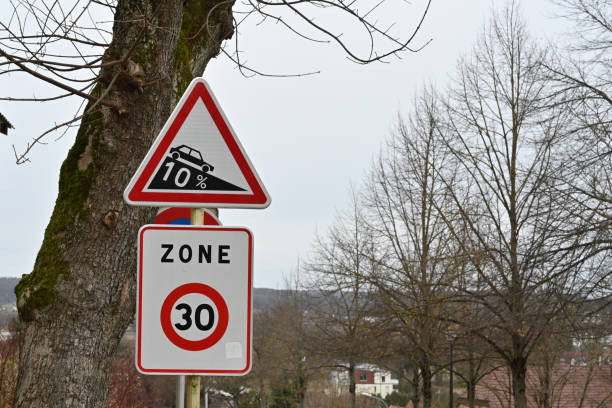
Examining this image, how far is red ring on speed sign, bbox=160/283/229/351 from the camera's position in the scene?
324cm

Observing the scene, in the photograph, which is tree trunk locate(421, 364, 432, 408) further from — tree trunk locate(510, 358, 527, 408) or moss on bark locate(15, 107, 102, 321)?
moss on bark locate(15, 107, 102, 321)

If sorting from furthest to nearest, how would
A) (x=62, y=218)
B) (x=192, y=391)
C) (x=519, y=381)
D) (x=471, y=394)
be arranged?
(x=471, y=394)
(x=519, y=381)
(x=62, y=218)
(x=192, y=391)

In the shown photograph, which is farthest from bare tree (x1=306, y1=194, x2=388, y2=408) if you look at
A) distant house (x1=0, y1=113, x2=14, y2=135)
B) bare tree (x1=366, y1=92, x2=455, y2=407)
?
distant house (x1=0, y1=113, x2=14, y2=135)

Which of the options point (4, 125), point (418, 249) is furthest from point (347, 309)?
point (4, 125)

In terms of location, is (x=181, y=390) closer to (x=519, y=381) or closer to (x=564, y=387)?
(x=519, y=381)

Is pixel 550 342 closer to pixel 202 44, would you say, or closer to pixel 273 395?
pixel 202 44

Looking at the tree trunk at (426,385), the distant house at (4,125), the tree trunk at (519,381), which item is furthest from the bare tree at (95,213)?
the tree trunk at (426,385)

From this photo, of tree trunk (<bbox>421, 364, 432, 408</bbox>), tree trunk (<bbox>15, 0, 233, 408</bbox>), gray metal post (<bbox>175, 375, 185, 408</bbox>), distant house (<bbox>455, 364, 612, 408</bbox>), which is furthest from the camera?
distant house (<bbox>455, 364, 612, 408</bbox>)

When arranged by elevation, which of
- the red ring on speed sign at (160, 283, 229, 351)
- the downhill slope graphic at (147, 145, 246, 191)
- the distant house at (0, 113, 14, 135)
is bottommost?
the red ring on speed sign at (160, 283, 229, 351)

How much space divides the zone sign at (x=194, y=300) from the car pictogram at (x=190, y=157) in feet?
1.02

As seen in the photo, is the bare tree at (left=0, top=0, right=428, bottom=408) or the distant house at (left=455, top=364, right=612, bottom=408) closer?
the bare tree at (left=0, top=0, right=428, bottom=408)

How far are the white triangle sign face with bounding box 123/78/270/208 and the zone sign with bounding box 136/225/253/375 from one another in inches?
7.7

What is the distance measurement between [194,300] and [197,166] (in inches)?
24.4

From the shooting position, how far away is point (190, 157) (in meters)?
3.47
